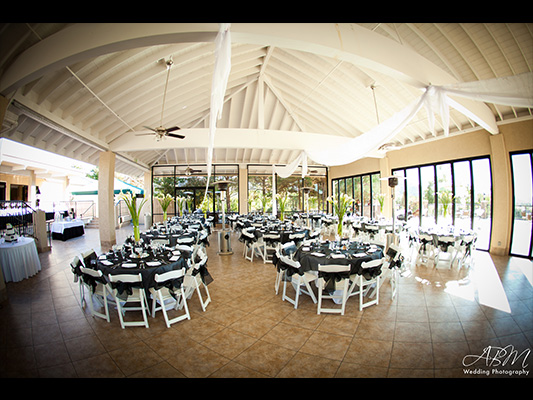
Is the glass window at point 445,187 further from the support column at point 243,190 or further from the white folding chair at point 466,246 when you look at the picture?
the support column at point 243,190

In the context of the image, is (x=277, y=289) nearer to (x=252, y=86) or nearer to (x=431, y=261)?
(x=431, y=261)

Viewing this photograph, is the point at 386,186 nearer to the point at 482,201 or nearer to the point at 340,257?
the point at 482,201

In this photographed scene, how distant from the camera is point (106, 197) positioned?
25.8 feet

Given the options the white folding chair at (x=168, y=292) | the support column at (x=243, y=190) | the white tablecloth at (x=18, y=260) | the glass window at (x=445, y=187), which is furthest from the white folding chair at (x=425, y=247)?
the support column at (x=243, y=190)

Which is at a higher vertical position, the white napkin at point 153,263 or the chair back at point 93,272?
the white napkin at point 153,263

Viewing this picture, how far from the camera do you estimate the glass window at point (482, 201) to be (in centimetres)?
613

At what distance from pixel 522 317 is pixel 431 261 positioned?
3.02m

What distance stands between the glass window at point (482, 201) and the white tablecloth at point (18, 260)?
37.6 feet

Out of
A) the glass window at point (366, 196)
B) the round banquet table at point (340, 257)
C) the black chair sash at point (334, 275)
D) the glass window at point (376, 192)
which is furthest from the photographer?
the glass window at point (366, 196)

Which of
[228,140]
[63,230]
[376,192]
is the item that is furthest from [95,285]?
[376,192]

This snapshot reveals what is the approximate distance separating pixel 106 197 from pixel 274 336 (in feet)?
27.3
